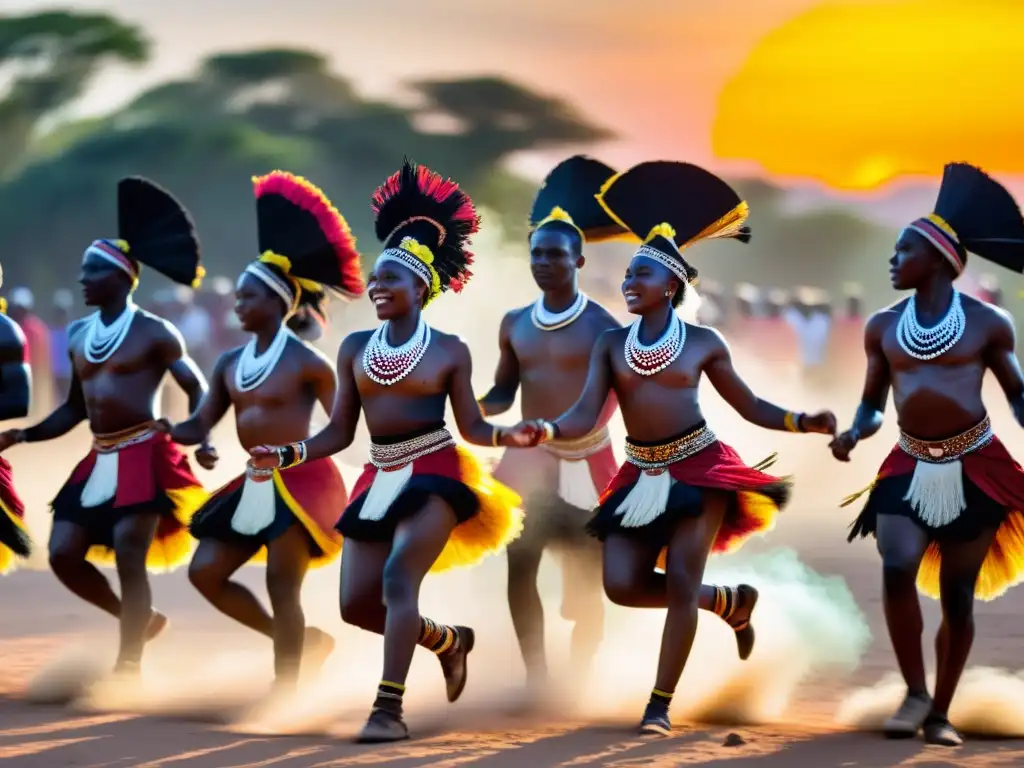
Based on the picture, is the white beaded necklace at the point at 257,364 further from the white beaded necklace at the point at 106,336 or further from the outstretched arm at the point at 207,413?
the white beaded necklace at the point at 106,336

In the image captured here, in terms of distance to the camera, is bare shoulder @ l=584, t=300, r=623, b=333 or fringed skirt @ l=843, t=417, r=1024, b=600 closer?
fringed skirt @ l=843, t=417, r=1024, b=600

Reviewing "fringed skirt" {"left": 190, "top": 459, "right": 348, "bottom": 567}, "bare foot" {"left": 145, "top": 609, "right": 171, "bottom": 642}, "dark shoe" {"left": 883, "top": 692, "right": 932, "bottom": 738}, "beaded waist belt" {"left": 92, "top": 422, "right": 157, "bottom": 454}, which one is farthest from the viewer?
"bare foot" {"left": 145, "top": 609, "right": 171, "bottom": 642}

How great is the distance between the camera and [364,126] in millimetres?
53188

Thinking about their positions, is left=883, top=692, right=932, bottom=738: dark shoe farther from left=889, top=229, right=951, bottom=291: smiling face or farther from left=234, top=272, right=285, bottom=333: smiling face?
left=234, top=272, right=285, bottom=333: smiling face

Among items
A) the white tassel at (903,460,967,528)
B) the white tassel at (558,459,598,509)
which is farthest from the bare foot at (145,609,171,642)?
the white tassel at (903,460,967,528)

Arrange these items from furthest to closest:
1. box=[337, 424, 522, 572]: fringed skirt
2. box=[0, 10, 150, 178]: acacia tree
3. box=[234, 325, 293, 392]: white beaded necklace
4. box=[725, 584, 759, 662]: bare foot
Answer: box=[0, 10, 150, 178]: acacia tree
box=[234, 325, 293, 392]: white beaded necklace
box=[725, 584, 759, 662]: bare foot
box=[337, 424, 522, 572]: fringed skirt

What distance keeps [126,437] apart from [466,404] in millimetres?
2051

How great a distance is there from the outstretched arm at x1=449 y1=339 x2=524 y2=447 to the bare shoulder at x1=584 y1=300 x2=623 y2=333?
3.58 ft

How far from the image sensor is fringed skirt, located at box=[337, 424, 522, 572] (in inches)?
312

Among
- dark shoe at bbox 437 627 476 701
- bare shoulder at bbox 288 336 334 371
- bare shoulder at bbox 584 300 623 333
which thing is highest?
bare shoulder at bbox 584 300 623 333

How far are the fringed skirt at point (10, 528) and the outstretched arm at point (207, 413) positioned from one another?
0.94 m

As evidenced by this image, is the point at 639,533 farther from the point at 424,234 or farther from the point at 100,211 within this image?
the point at 100,211

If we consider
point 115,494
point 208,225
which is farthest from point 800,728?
point 208,225

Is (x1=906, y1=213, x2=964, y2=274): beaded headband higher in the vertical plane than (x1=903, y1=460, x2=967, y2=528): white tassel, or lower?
higher
